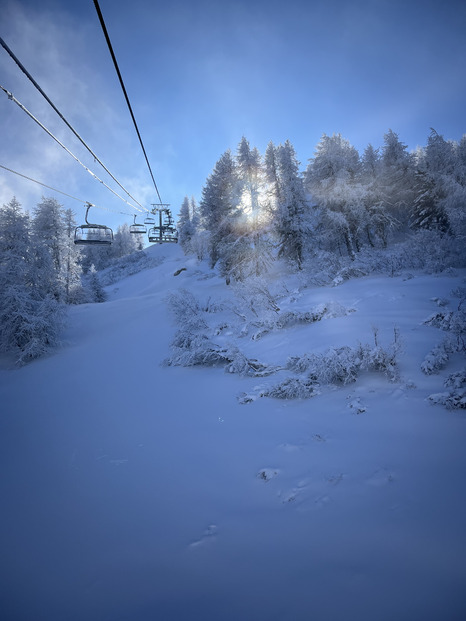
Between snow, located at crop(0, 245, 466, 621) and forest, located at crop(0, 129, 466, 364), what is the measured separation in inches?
357

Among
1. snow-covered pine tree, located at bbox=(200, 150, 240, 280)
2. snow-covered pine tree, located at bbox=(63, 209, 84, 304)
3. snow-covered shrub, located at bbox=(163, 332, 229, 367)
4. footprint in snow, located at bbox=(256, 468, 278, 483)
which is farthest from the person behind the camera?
snow-covered pine tree, located at bbox=(63, 209, 84, 304)

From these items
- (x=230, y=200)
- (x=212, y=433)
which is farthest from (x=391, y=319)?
(x=230, y=200)

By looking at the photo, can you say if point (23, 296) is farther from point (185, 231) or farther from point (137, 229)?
point (185, 231)

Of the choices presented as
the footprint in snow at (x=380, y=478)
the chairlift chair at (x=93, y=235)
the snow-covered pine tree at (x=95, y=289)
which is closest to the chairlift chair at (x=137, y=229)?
the chairlift chair at (x=93, y=235)

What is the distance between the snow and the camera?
2014 millimetres

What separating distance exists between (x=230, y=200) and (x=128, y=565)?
21.6 meters

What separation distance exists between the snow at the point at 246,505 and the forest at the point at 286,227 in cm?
908

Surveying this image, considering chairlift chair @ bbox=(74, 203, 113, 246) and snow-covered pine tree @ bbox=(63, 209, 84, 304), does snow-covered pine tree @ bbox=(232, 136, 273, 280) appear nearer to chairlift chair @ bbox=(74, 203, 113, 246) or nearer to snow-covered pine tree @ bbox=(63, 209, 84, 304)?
chairlift chair @ bbox=(74, 203, 113, 246)

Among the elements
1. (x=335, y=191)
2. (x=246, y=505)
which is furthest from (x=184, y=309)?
(x=335, y=191)

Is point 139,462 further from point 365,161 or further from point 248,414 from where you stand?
point 365,161

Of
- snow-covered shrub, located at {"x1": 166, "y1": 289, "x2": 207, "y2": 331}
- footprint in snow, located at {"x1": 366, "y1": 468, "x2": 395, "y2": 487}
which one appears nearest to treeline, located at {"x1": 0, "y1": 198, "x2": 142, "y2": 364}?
snow-covered shrub, located at {"x1": 166, "y1": 289, "x2": 207, "y2": 331}

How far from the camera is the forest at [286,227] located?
13922mm

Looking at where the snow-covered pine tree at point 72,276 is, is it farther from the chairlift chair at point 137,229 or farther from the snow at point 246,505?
the snow at point 246,505

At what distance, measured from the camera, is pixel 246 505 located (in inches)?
117
